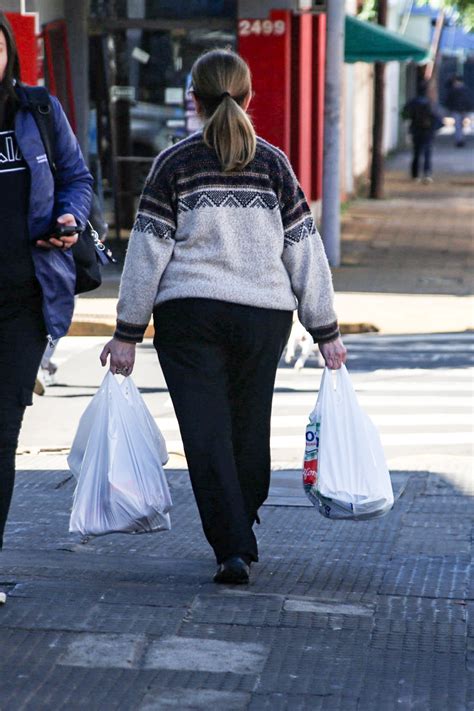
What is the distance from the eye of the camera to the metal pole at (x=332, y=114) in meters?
16.9

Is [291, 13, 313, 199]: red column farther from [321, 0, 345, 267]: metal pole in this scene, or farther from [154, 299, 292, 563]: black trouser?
[154, 299, 292, 563]: black trouser

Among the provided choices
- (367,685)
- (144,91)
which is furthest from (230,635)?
(144,91)

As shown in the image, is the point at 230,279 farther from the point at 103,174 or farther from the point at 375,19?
the point at 375,19

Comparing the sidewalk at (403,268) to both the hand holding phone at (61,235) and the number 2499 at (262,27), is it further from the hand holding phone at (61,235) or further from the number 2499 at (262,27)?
the hand holding phone at (61,235)

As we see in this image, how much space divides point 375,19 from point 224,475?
22.5m

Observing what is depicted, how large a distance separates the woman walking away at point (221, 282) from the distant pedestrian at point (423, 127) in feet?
85.0

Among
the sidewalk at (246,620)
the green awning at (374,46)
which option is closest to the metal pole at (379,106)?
the green awning at (374,46)

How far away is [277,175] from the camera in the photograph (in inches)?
179

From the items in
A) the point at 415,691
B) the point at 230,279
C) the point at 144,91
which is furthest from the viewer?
the point at 144,91

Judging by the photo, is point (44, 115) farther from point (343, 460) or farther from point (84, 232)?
point (343, 460)

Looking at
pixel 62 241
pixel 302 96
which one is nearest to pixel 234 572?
pixel 62 241

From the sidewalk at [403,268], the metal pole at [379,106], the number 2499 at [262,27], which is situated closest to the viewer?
the sidewalk at [403,268]

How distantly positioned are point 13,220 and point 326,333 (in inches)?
42.0

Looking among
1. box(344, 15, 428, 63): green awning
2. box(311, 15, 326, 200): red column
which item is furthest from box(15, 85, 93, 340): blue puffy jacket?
box(311, 15, 326, 200): red column
